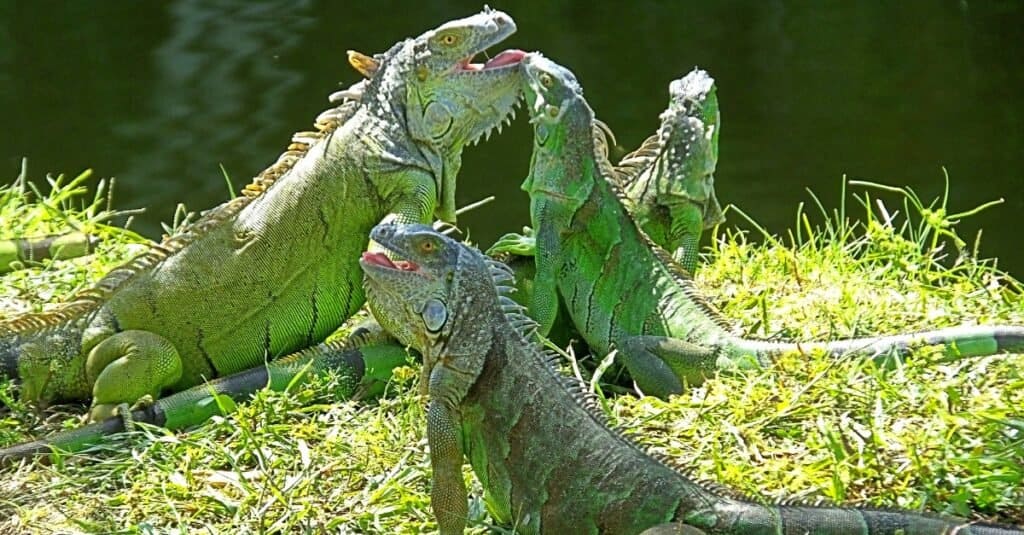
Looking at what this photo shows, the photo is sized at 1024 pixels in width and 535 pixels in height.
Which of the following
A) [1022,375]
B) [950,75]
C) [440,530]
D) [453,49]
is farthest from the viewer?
[950,75]

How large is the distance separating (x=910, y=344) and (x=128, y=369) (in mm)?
2377

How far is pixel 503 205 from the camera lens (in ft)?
33.9

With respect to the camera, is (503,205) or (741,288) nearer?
(741,288)

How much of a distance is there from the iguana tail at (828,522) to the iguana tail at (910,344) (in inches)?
38.3

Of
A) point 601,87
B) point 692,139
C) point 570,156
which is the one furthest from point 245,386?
point 601,87

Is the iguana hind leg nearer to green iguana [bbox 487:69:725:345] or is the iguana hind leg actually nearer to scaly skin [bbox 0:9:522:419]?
scaly skin [bbox 0:9:522:419]

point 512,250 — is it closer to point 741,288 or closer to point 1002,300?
point 741,288

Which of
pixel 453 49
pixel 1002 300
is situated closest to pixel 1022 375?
pixel 1002 300

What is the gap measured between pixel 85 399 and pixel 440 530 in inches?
70.1

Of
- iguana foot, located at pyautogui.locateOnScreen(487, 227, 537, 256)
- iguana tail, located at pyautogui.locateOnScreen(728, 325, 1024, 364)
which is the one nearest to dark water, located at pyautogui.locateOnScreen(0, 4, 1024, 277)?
iguana foot, located at pyautogui.locateOnScreen(487, 227, 537, 256)

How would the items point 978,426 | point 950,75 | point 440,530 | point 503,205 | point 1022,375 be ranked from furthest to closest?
point 950,75, point 503,205, point 1022,375, point 978,426, point 440,530

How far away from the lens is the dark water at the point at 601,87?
10.5 m

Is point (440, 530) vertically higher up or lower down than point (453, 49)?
lower down

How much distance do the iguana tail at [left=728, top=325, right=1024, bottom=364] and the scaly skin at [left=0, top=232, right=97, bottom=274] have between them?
9.45 feet
